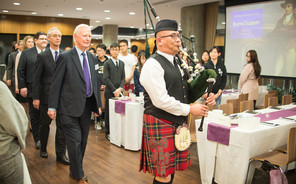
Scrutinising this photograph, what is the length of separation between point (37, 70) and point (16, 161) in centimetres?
212

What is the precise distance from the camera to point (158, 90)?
2.01 metres

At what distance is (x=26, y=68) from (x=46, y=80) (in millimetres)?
759

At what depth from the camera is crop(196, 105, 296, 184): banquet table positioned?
2.97 meters

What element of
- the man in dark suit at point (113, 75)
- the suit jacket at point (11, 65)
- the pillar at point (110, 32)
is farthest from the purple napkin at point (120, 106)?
the pillar at point (110, 32)

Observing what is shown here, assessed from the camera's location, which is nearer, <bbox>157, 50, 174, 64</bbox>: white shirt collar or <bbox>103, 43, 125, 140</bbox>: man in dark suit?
<bbox>157, 50, 174, 64</bbox>: white shirt collar

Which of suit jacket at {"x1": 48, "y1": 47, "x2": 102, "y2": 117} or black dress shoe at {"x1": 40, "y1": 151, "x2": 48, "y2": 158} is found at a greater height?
suit jacket at {"x1": 48, "y1": 47, "x2": 102, "y2": 117}

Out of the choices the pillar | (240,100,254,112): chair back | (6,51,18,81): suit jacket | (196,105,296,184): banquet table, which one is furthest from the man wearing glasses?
the pillar

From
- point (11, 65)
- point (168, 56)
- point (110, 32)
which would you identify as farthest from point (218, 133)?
point (110, 32)

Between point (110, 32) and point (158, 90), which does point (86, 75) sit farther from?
point (110, 32)

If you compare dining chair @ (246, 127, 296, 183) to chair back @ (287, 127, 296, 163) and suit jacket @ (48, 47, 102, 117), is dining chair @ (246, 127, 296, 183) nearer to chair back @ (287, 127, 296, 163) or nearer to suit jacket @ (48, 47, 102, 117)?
chair back @ (287, 127, 296, 163)

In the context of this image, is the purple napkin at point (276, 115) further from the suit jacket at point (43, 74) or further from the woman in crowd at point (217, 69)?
the suit jacket at point (43, 74)

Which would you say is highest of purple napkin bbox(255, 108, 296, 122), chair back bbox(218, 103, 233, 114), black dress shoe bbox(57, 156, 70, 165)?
chair back bbox(218, 103, 233, 114)

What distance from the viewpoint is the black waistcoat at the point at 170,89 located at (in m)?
2.12

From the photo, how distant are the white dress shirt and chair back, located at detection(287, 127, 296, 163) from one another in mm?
1603
